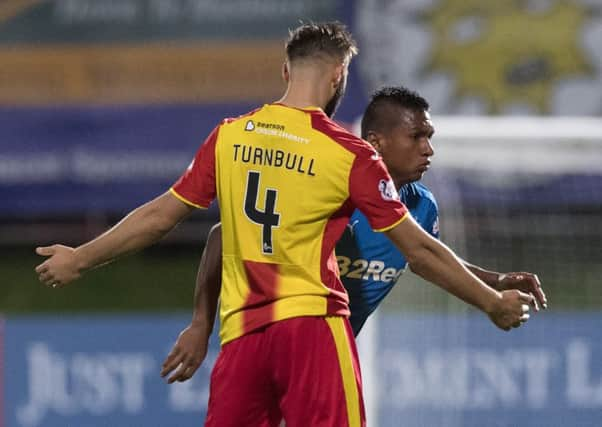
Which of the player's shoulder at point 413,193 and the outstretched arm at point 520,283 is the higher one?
the player's shoulder at point 413,193

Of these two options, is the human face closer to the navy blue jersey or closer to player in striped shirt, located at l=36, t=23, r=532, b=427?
the navy blue jersey

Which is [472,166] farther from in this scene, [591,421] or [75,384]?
[75,384]

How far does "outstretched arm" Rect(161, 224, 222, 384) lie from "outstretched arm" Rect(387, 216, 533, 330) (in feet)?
2.25

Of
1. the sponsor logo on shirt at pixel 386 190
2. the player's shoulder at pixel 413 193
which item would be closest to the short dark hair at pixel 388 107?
the player's shoulder at pixel 413 193

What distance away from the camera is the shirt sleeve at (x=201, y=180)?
4629 mm

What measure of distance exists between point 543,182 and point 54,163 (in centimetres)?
565

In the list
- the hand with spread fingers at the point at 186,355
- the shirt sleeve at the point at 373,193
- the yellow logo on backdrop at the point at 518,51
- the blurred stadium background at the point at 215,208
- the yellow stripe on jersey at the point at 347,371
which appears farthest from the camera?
the yellow logo on backdrop at the point at 518,51

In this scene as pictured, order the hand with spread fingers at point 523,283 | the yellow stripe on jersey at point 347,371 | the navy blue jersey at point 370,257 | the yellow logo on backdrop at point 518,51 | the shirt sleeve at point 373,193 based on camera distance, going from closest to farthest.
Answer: the shirt sleeve at point 373,193, the yellow stripe on jersey at point 347,371, the hand with spread fingers at point 523,283, the navy blue jersey at point 370,257, the yellow logo on backdrop at point 518,51

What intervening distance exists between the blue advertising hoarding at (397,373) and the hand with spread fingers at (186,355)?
8.47ft

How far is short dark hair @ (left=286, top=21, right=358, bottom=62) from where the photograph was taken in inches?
182

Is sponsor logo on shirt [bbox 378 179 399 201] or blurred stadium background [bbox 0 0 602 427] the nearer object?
sponsor logo on shirt [bbox 378 179 399 201]

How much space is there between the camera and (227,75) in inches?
480

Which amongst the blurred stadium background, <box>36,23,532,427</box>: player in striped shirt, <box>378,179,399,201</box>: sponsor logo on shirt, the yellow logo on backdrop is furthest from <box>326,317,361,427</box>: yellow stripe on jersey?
the yellow logo on backdrop

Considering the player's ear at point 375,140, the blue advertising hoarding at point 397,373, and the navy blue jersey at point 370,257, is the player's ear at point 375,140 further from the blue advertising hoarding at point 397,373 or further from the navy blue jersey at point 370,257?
the blue advertising hoarding at point 397,373
